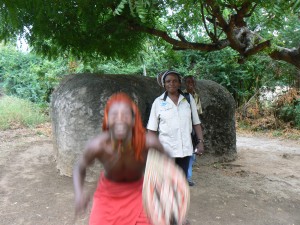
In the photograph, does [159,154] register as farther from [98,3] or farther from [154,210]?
[98,3]

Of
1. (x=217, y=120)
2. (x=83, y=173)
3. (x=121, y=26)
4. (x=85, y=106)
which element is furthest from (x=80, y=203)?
(x=217, y=120)

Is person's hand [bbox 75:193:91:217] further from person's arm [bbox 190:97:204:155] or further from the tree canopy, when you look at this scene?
person's arm [bbox 190:97:204:155]

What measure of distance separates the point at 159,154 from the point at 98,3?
2.25 m

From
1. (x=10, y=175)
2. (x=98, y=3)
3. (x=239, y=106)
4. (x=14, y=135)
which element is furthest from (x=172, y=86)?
(x=239, y=106)

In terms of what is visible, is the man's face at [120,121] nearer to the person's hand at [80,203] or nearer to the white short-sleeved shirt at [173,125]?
the person's hand at [80,203]

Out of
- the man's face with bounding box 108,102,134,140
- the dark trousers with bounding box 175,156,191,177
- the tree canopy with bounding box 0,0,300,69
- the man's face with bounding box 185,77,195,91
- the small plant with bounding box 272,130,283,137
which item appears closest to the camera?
the man's face with bounding box 108,102,134,140

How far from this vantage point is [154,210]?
2115 millimetres

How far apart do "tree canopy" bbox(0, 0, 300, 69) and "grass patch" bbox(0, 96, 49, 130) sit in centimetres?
602

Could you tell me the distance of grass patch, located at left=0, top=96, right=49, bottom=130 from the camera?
1088 cm

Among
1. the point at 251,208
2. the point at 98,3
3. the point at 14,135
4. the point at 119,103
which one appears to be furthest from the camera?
the point at 14,135

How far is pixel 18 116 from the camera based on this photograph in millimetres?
11281

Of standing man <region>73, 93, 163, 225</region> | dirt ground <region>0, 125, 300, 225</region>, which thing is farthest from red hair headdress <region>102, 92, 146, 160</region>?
dirt ground <region>0, 125, 300, 225</region>

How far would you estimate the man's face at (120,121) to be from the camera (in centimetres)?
227

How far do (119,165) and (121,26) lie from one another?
8.60 ft
